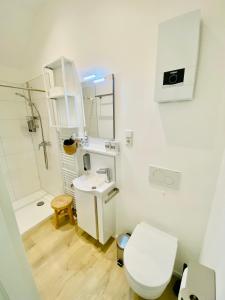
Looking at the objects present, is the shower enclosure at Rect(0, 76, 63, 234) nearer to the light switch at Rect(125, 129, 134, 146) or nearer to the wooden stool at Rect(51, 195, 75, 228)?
the wooden stool at Rect(51, 195, 75, 228)

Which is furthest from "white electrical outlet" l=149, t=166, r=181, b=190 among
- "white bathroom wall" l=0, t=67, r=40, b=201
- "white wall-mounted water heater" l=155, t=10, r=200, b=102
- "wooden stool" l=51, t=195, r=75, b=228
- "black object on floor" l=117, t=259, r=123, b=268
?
"white bathroom wall" l=0, t=67, r=40, b=201

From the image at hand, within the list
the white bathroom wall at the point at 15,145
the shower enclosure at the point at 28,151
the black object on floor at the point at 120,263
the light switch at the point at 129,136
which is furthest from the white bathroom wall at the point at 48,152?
the black object on floor at the point at 120,263

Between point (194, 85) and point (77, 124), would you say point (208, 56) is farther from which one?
point (77, 124)

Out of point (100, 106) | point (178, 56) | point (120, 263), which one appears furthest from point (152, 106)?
point (120, 263)

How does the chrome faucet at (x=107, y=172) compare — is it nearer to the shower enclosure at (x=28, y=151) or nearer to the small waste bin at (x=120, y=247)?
the small waste bin at (x=120, y=247)

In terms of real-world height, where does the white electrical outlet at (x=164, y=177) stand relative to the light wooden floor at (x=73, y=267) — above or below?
above

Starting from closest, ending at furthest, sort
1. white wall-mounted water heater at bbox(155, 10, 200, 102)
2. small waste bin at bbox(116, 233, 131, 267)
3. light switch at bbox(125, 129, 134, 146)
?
white wall-mounted water heater at bbox(155, 10, 200, 102)
light switch at bbox(125, 129, 134, 146)
small waste bin at bbox(116, 233, 131, 267)

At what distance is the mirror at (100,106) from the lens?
138 cm

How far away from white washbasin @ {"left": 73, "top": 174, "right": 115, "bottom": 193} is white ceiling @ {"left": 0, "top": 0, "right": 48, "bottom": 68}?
6.78ft

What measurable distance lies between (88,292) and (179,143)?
1.56m

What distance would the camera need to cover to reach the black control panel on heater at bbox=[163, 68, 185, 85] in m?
0.90

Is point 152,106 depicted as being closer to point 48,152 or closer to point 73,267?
point 73,267

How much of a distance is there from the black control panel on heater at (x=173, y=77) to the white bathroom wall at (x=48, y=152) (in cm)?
169

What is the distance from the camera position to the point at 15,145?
2.39 m
